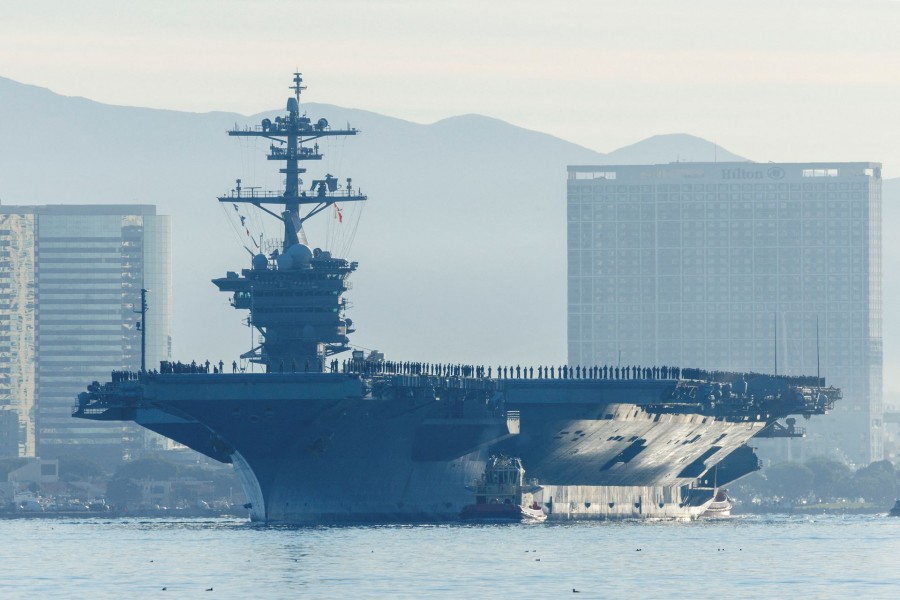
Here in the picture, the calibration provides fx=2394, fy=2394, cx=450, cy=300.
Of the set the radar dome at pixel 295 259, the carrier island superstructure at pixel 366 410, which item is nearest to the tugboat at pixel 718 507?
the carrier island superstructure at pixel 366 410

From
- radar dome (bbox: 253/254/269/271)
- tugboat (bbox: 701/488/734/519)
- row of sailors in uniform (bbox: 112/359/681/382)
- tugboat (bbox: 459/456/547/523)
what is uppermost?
radar dome (bbox: 253/254/269/271)

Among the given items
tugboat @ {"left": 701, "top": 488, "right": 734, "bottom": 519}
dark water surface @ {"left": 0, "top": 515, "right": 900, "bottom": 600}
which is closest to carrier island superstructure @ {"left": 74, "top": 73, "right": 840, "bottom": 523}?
dark water surface @ {"left": 0, "top": 515, "right": 900, "bottom": 600}

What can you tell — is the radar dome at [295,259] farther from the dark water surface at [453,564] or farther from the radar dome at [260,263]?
the dark water surface at [453,564]

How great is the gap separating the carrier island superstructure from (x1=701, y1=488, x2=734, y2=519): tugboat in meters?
15.4

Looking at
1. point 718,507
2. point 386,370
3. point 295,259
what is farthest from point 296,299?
point 718,507

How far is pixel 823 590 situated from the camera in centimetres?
6228

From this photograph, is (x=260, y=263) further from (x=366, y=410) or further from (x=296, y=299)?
(x=366, y=410)

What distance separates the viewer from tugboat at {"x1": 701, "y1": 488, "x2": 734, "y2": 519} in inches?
Answer: 4719

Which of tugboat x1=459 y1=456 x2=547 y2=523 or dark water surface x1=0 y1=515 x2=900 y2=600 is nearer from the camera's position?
dark water surface x1=0 y1=515 x2=900 y2=600

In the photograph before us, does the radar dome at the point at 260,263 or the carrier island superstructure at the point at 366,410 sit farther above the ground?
the radar dome at the point at 260,263

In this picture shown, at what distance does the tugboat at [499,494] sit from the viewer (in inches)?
3708

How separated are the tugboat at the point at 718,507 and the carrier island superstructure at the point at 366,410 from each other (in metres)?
15.4

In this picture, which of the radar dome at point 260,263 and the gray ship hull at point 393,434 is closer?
the gray ship hull at point 393,434

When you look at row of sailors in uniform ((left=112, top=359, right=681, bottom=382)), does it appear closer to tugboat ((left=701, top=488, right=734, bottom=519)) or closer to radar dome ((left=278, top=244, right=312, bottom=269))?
radar dome ((left=278, top=244, right=312, bottom=269))
